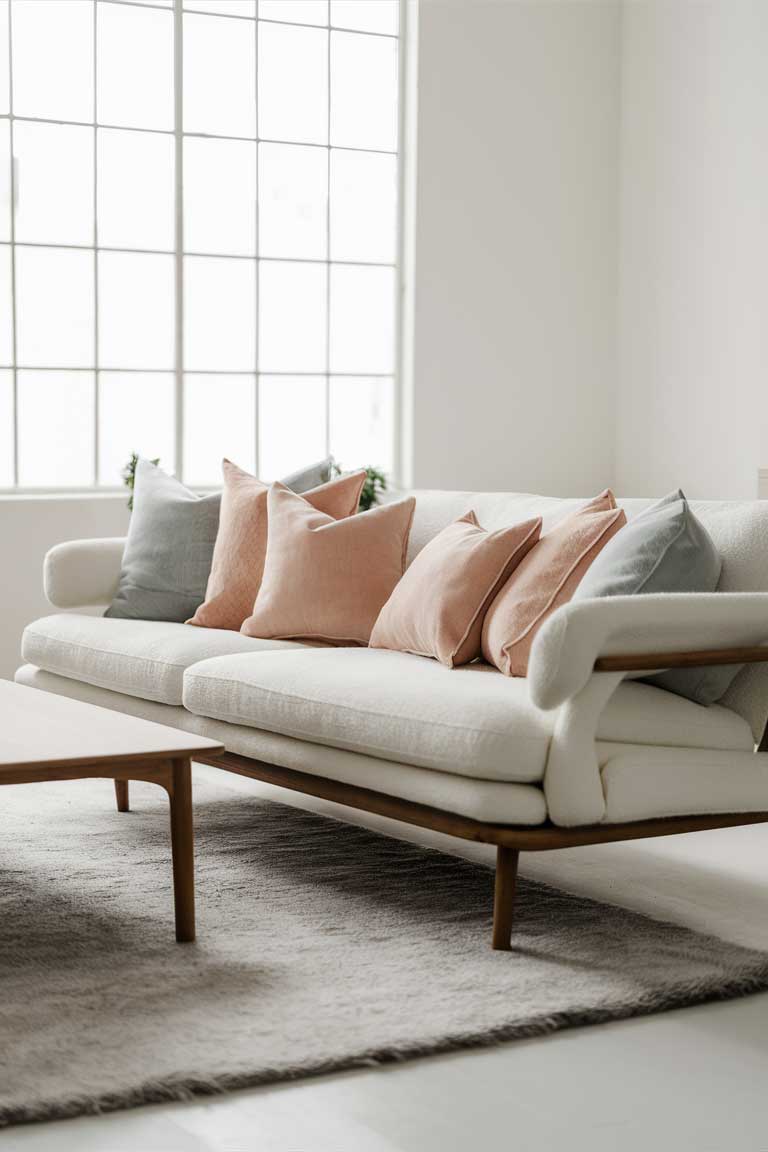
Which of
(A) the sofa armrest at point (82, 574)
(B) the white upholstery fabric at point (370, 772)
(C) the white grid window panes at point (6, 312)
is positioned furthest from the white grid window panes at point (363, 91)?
(B) the white upholstery fabric at point (370, 772)

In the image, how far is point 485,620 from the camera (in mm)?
3742

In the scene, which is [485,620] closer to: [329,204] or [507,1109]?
[507,1109]

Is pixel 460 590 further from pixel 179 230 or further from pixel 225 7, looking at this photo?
pixel 225 7

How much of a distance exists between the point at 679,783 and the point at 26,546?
418 cm

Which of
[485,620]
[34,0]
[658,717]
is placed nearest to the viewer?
[658,717]

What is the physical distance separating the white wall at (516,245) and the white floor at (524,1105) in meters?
4.97

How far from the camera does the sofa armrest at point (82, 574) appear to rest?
4977 millimetres

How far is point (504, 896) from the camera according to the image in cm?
299

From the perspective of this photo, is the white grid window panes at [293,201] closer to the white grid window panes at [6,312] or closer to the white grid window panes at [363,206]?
the white grid window panes at [363,206]

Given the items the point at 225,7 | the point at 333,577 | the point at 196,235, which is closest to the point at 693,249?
the point at 196,235

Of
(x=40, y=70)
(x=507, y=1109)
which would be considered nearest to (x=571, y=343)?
(x=40, y=70)

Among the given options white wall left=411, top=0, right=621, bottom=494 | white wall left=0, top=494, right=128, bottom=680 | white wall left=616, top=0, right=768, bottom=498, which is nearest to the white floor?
white wall left=0, top=494, right=128, bottom=680

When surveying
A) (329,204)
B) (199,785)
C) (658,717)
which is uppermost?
(329,204)

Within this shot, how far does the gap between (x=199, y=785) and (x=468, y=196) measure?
375 cm
